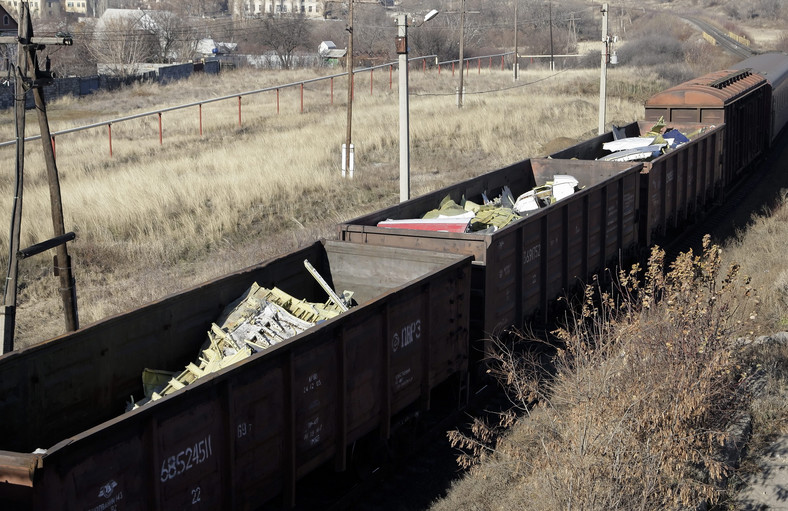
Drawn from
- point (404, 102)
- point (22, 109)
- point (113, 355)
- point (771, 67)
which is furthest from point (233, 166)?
point (771, 67)

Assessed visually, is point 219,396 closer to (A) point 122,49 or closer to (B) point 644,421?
(B) point 644,421

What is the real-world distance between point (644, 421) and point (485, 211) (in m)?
5.52

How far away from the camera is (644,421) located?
750 centimetres

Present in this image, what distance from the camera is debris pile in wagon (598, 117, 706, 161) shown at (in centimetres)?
1706

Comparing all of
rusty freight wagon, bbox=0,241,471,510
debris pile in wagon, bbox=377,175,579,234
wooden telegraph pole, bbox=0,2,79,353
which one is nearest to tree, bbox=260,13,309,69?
debris pile in wagon, bbox=377,175,579,234

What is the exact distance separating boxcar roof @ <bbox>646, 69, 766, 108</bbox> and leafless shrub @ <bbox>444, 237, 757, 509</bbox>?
1346 cm

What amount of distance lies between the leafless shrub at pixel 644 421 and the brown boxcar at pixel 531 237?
1851 millimetres

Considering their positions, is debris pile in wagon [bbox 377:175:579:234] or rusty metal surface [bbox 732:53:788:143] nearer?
debris pile in wagon [bbox 377:175:579:234]

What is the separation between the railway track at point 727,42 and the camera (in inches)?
3020

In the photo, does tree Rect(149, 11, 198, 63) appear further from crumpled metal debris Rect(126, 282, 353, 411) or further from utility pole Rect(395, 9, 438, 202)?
crumpled metal debris Rect(126, 282, 353, 411)

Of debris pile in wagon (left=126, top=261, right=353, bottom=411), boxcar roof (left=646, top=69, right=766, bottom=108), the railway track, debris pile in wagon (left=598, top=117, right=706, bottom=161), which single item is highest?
the railway track

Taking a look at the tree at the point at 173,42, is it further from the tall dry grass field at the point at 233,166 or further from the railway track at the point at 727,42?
the railway track at the point at 727,42

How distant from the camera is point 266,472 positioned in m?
6.96

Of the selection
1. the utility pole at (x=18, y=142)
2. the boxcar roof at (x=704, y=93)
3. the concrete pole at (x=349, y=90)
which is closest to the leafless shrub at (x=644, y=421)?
the utility pole at (x=18, y=142)
